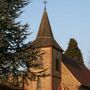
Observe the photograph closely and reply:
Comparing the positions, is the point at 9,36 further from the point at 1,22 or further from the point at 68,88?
the point at 68,88

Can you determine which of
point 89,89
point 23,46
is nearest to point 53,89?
point 89,89

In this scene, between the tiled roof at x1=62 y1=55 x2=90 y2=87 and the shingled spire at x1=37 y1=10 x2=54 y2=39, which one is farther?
the tiled roof at x1=62 y1=55 x2=90 y2=87

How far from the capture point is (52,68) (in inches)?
1741

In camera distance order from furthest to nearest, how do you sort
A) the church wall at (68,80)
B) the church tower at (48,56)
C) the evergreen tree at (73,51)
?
the evergreen tree at (73,51) < the church wall at (68,80) < the church tower at (48,56)

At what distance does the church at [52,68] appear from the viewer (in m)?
43.9

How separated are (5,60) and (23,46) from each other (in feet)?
5.48

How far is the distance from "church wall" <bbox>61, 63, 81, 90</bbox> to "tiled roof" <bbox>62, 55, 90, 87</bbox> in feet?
2.14

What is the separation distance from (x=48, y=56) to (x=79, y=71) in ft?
33.2

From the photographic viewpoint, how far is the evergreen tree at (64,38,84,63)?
210ft

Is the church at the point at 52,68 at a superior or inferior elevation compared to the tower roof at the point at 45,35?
inferior

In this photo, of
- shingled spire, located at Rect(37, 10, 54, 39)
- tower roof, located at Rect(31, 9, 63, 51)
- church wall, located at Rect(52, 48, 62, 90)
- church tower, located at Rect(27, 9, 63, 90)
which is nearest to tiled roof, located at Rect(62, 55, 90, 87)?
church wall, located at Rect(52, 48, 62, 90)

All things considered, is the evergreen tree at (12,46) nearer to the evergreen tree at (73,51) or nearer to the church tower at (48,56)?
the church tower at (48,56)

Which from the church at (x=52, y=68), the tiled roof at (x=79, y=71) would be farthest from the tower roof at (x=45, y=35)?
the tiled roof at (x=79, y=71)

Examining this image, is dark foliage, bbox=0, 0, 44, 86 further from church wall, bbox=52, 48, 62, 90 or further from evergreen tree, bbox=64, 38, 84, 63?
evergreen tree, bbox=64, 38, 84, 63
